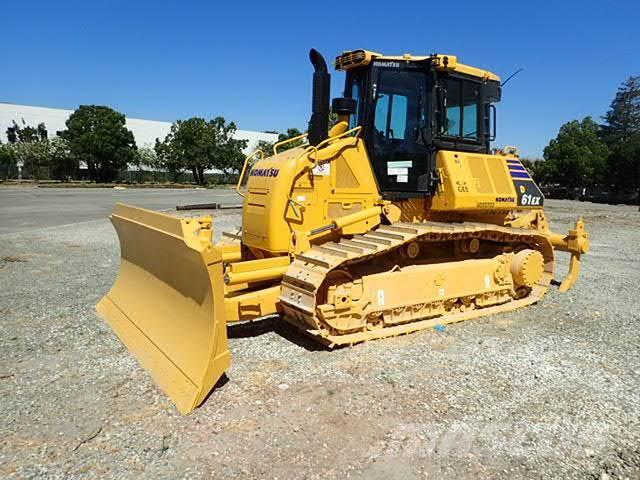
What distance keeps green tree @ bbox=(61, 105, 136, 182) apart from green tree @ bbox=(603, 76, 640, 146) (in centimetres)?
6392

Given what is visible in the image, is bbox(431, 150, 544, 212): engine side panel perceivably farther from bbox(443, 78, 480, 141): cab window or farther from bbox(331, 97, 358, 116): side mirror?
bbox(331, 97, 358, 116): side mirror

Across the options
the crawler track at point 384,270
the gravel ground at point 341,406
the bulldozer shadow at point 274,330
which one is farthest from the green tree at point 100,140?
the crawler track at point 384,270

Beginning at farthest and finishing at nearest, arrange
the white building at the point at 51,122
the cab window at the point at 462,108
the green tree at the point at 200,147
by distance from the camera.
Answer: the white building at the point at 51,122
the green tree at the point at 200,147
the cab window at the point at 462,108

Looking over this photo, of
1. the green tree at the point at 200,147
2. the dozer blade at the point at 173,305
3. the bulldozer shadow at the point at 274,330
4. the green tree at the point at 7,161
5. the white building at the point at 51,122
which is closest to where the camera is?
the dozer blade at the point at 173,305

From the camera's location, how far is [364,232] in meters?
6.04

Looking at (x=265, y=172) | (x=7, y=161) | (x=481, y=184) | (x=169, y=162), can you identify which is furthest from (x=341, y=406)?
(x=7, y=161)

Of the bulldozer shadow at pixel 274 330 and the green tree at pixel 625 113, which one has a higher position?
the green tree at pixel 625 113

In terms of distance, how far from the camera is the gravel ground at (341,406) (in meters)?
3.26

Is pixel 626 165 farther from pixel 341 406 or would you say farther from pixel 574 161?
pixel 341 406

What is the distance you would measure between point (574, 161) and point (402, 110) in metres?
47.4

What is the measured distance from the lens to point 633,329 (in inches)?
247

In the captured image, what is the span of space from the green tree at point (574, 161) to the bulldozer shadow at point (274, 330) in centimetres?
4808

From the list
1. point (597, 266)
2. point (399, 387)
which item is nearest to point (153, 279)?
point (399, 387)

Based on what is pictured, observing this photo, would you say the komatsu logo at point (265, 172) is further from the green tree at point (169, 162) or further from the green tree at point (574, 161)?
the green tree at point (169, 162)
